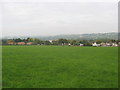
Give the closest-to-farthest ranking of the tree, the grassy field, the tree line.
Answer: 1. the grassy field
2. the tree line
3. the tree

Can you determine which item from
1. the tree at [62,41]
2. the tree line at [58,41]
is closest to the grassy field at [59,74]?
the tree line at [58,41]

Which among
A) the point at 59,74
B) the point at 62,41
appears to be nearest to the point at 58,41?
the point at 62,41

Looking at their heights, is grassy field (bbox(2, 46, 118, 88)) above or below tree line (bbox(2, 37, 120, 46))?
below

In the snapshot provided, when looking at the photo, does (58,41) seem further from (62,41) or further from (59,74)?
(59,74)

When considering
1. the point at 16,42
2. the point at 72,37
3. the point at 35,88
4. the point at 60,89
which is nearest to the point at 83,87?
the point at 60,89

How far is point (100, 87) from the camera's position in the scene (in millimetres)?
4590

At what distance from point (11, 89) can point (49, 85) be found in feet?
3.31

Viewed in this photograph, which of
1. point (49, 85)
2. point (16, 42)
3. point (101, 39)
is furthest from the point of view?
point (101, 39)

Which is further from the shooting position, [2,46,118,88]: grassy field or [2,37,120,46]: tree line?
[2,37,120,46]: tree line

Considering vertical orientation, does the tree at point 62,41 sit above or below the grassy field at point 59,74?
above

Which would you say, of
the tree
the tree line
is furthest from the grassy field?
the tree

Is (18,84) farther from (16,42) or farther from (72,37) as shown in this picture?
(72,37)

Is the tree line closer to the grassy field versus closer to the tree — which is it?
the tree

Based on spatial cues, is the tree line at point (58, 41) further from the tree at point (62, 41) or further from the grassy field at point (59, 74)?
the grassy field at point (59, 74)
